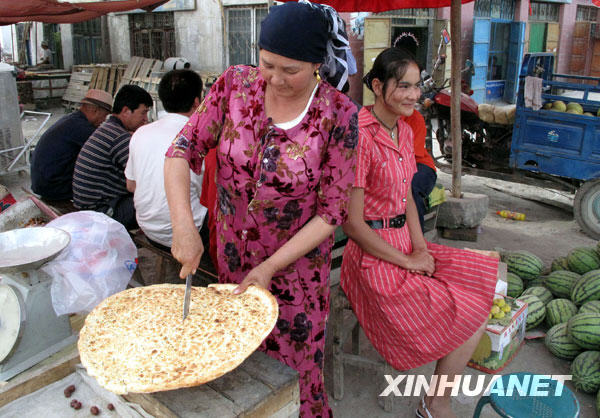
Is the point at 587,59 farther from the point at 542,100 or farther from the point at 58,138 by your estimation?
the point at 58,138

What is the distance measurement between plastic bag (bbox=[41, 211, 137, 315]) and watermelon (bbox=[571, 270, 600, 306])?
2715 millimetres

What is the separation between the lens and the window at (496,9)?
11.4m

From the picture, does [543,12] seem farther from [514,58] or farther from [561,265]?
[561,265]

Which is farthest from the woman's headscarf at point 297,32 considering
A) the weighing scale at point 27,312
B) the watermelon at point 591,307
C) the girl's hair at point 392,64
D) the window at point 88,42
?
the window at point 88,42

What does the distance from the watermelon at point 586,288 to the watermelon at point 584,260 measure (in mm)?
263

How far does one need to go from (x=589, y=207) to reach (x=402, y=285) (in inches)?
138

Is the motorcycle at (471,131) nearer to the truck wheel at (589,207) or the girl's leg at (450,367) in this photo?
the truck wheel at (589,207)

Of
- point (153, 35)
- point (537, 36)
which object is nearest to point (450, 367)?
point (153, 35)

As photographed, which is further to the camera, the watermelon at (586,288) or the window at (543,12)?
the window at (543,12)

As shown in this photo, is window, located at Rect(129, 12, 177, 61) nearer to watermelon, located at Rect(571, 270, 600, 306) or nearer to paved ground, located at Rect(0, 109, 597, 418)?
paved ground, located at Rect(0, 109, 597, 418)

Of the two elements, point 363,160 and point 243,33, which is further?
point 243,33

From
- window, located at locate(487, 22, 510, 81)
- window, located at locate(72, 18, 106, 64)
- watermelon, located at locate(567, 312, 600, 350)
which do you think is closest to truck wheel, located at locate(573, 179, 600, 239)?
watermelon, located at locate(567, 312, 600, 350)

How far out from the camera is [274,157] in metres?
1.60

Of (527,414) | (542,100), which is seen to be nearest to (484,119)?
(542,100)
